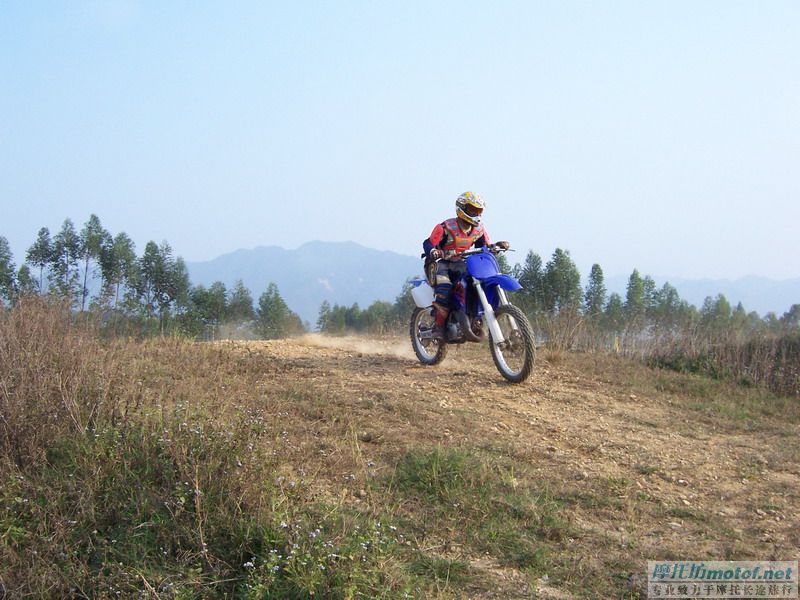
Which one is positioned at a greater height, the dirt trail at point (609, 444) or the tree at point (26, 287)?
the tree at point (26, 287)

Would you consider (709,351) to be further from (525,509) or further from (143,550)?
(143,550)

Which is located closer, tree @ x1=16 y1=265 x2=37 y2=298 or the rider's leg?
tree @ x1=16 y1=265 x2=37 y2=298

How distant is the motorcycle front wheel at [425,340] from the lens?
8.96 metres

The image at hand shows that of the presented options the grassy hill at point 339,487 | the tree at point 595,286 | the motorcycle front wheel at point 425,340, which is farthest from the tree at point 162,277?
the tree at point 595,286

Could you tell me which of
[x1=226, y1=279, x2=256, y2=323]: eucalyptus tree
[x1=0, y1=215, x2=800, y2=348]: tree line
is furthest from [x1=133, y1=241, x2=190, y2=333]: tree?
[x1=226, y1=279, x2=256, y2=323]: eucalyptus tree

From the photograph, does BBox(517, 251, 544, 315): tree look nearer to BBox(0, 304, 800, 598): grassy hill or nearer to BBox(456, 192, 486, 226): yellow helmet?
BBox(456, 192, 486, 226): yellow helmet

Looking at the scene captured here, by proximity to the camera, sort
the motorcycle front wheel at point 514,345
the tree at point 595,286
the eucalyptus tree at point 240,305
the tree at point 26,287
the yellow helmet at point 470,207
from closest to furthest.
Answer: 1. the tree at point 26,287
2. the motorcycle front wheel at point 514,345
3. the yellow helmet at point 470,207
4. the eucalyptus tree at point 240,305
5. the tree at point 595,286

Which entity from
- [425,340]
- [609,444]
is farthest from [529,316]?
[609,444]

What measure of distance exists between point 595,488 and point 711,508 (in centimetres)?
73

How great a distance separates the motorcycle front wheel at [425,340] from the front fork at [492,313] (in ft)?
3.84

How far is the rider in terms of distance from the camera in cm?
823

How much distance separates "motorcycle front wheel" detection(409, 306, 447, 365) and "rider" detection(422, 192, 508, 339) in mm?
427

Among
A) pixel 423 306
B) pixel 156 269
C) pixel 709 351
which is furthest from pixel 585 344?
pixel 156 269

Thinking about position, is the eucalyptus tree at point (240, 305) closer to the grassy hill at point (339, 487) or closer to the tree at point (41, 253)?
the tree at point (41, 253)
